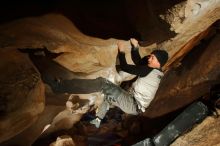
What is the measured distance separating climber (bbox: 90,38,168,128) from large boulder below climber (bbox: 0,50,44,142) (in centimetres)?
150

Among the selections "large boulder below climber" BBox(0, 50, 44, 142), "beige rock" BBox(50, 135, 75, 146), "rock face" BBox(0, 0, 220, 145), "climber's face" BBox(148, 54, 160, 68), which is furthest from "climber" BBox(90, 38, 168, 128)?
"large boulder below climber" BBox(0, 50, 44, 142)

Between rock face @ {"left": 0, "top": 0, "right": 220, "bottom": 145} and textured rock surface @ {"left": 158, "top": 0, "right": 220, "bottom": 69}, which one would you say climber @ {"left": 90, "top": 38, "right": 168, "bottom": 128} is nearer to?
rock face @ {"left": 0, "top": 0, "right": 220, "bottom": 145}

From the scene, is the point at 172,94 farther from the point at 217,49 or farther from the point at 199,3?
the point at 199,3

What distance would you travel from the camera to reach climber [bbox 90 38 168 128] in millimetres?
5004

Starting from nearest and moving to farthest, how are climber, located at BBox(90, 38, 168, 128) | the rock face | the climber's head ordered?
the rock face → climber, located at BBox(90, 38, 168, 128) → the climber's head

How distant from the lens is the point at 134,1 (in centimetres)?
349

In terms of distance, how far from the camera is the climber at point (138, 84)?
500 cm

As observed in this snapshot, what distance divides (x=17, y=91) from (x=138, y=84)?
2.50 metres

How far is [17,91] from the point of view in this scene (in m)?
3.99

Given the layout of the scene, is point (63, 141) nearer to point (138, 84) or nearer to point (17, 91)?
point (138, 84)

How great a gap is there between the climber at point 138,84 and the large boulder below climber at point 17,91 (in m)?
1.50

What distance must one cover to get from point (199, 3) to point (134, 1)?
136cm

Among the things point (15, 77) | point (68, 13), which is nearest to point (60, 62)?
point (15, 77)

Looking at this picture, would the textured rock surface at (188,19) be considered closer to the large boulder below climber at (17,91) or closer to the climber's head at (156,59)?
the climber's head at (156,59)
